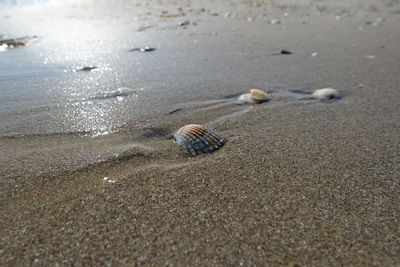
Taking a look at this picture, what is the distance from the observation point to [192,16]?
24.3 feet

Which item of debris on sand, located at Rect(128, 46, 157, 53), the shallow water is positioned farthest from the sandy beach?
debris on sand, located at Rect(128, 46, 157, 53)

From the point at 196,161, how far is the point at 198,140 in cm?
17

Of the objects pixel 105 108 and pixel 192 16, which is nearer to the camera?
pixel 105 108

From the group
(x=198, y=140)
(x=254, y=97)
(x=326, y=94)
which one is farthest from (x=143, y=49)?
(x=198, y=140)

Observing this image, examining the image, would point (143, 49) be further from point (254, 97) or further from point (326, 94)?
point (326, 94)

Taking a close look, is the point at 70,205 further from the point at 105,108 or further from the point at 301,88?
the point at 301,88

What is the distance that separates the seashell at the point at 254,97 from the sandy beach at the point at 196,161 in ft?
0.31

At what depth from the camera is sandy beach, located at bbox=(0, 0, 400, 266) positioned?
1.20 metres

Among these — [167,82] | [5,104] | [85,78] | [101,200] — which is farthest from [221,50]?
[101,200]

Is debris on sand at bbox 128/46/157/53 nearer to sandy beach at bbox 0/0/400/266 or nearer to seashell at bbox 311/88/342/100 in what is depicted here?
sandy beach at bbox 0/0/400/266

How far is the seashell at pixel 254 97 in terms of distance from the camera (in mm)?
2656

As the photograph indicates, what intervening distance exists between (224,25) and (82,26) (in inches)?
113

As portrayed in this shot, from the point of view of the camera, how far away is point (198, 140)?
75.4 inches

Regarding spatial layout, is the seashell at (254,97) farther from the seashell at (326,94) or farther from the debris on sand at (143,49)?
the debris on sand at (143,49)
